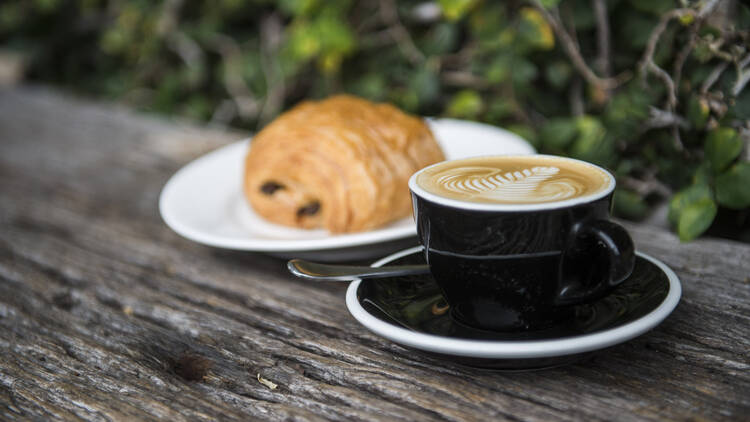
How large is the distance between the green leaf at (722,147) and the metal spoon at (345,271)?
421 mm

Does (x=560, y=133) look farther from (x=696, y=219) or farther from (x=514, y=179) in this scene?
(x=514, y=179)

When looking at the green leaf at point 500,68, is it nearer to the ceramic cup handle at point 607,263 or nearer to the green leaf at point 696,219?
the green leaf at point 696,219

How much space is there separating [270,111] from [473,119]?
0.71 meters

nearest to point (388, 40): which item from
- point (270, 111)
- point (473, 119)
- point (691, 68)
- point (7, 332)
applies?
point (473, 119)

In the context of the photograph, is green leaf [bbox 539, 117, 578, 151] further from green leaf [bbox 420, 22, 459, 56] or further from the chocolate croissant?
green leaf [bbox 420, 22, 459, 56]

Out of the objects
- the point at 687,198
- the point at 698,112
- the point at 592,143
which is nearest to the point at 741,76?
the point at 698,112

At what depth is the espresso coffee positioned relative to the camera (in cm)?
53

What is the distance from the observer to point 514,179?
0.57 metres

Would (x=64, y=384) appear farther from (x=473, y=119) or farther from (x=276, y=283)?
(x=473, y=119)

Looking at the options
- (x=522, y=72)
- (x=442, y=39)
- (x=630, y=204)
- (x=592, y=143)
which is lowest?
(x=630, y=204)

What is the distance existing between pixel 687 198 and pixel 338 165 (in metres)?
0.47

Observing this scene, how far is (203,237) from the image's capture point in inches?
31.9

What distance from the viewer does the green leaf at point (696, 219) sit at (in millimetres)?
779

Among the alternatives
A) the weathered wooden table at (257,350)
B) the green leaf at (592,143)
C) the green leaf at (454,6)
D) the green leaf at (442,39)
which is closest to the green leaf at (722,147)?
the weathered wooden table at (257,350)
